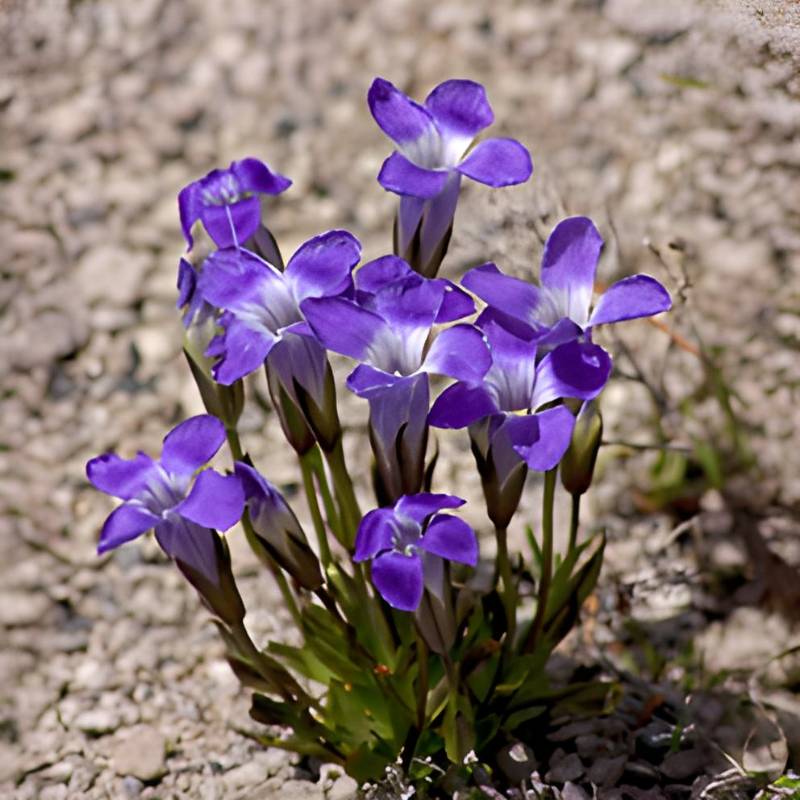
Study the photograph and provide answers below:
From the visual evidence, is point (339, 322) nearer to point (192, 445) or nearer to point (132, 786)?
point (192, 445)

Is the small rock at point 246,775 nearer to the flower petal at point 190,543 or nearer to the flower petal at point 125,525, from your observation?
the flower petal at point 190,543

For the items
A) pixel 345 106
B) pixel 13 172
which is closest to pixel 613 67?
pixel 345 106

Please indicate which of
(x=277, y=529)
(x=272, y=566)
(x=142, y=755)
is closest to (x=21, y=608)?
(x=142, y=755)

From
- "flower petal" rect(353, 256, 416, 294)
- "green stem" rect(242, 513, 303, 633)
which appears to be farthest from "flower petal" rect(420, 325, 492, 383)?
"green stem" rect(242, 513, 303, 633)

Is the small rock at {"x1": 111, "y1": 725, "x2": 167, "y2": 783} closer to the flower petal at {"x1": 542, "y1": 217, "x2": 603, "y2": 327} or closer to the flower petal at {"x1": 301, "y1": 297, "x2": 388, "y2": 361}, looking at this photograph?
the flower petal at {"x1": 301, "y1": 297, "x2": 388, "y2": 361}

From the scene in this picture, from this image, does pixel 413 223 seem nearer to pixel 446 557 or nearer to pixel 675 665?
pixel 446 557
